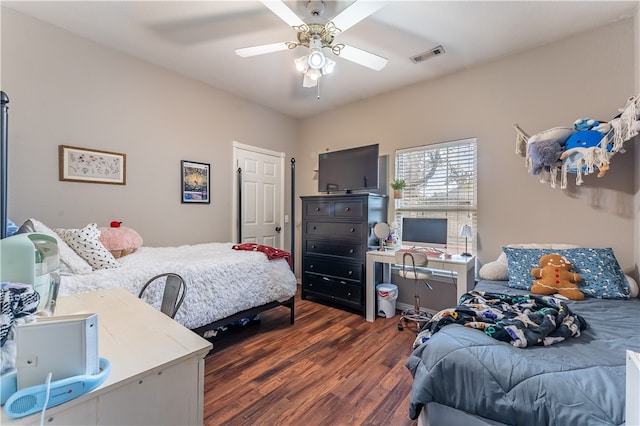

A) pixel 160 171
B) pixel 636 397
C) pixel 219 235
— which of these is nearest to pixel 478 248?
pixel 636 397

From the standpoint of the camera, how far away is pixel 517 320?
1.40 meters

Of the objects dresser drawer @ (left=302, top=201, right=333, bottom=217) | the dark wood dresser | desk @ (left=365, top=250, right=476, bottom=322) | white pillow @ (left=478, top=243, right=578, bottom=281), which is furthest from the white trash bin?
dresser drawer @ (left=302, top=201, right=333, bottom=217)

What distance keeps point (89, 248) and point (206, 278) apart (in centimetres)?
83

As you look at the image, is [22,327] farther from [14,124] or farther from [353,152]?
[353,152]

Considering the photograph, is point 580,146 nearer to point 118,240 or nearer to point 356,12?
point 356,12

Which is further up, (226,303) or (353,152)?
(353,152)

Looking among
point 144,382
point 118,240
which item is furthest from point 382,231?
point 144,382

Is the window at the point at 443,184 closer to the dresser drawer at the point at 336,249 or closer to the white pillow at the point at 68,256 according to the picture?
the dresser drawer at the point at 336,249

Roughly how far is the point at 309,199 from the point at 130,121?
2191mm

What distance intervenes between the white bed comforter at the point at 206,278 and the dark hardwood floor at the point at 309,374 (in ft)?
1.23

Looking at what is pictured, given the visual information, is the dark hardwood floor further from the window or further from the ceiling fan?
the ceiling fan

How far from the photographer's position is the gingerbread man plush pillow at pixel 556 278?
195cm

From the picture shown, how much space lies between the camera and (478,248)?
2.94 meters

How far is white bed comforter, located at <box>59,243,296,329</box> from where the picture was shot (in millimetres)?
1817
